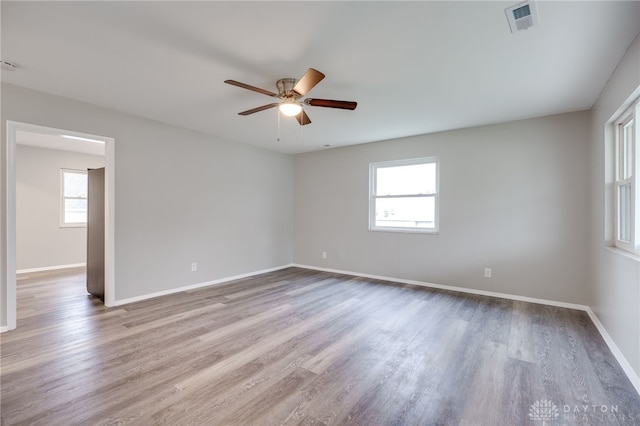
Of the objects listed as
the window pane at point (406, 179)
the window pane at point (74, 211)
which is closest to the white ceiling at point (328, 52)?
the window pane at point (406, 179)

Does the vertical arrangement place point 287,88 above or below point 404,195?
above

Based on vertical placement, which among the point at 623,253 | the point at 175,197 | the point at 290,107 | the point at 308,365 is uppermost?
the point at 290,107

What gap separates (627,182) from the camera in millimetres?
2510

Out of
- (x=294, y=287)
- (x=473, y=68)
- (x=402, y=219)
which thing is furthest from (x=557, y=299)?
(x=294, y=287)

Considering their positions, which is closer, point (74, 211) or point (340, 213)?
point (340, 213)

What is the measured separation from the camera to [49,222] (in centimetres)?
588

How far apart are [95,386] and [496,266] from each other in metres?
4.65

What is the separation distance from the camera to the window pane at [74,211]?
6152mm

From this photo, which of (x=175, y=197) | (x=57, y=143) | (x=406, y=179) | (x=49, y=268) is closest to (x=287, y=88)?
(x=175, y=197)

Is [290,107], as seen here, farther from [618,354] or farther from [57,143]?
[57,143]

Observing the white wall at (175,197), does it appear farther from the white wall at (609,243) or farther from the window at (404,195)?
the white wall at (609,243)

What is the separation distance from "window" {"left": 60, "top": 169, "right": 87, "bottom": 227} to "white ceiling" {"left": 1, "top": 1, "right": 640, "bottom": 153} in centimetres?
388

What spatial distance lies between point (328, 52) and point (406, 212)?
11.0ft

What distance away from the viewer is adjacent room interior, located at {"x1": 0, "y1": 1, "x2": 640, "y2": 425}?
191cm
